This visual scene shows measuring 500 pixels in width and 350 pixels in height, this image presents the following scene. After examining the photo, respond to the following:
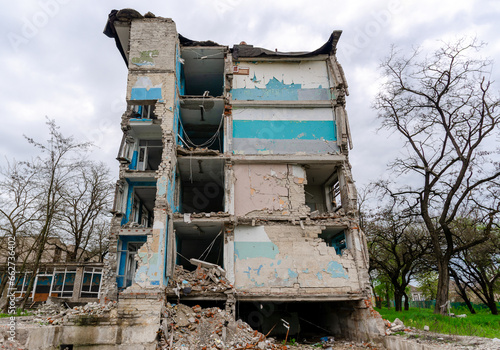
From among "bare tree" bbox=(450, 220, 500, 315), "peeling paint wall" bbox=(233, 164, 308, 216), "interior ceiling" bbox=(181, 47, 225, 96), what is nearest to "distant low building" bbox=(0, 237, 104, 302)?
"peeling paint wall" bbox=(233, 164, 308, 216)

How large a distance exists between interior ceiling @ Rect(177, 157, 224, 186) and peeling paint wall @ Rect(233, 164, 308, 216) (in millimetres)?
1242

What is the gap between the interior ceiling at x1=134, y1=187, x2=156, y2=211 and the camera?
1551 centimetres

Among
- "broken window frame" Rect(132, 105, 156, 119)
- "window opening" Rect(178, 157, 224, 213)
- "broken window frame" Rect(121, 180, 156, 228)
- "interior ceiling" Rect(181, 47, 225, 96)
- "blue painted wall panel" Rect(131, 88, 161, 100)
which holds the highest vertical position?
"interior ceiling" Rect(181, 47, 225, 96)

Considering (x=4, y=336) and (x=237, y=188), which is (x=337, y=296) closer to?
(x=237, y=188)

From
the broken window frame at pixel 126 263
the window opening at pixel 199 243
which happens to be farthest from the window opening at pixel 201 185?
the broken window frame at pixel 126 263

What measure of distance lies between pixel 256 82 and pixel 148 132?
608 centimetres

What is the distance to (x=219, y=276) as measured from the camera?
1264 centimetres

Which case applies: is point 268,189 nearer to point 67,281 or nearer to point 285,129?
point 285,129

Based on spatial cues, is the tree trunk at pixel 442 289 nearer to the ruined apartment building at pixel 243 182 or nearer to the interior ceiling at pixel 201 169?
the ruined apartment building at pixel 243 182

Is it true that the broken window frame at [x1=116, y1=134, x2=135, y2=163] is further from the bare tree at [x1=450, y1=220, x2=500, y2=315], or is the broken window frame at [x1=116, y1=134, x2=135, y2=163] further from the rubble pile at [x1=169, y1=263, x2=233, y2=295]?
the bare tree at [x1=450, y1=220, x2=500, y2=315]

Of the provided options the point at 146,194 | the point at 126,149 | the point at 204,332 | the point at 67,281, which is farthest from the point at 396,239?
the point at 67,281

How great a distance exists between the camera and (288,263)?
1302cm

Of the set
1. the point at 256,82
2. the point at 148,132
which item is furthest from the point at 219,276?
the point at 256,82

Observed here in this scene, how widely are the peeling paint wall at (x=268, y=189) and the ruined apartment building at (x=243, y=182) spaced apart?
0.16 feet
